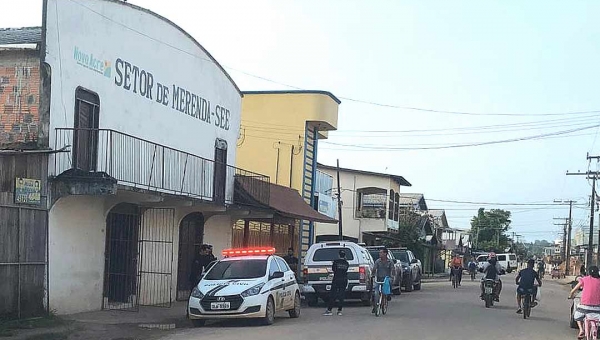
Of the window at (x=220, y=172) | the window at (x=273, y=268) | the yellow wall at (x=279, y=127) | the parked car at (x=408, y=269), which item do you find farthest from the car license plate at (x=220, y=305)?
the yellow wall at (x=279, y=127)

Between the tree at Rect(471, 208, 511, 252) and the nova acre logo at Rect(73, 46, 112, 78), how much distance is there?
10305cm

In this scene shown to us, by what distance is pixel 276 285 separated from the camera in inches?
657

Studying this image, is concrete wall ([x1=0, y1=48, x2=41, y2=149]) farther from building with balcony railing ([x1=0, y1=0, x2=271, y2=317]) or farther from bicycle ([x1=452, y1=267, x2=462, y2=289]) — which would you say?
bicycle ([x1=452, y1=267, x2=462, y2=289])

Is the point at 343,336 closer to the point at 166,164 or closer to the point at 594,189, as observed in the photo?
the point at 166,164

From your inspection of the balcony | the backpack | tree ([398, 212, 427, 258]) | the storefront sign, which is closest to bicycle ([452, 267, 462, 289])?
the backpack

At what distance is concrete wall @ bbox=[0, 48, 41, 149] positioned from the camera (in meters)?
15.7

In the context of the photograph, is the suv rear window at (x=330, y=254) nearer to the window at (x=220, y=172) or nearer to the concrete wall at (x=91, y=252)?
the window at (x=220, y=172)

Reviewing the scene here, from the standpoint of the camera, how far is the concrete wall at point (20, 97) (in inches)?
619

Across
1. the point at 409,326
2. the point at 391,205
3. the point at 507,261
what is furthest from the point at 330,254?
the point at 507,261

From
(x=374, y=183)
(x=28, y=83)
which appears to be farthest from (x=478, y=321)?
(x=374, y=183)

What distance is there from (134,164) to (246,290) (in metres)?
→ 4.76

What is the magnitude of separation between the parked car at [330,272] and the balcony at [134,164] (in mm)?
3511

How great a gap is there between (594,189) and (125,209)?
46645mm

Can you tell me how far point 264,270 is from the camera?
55.2 feet
